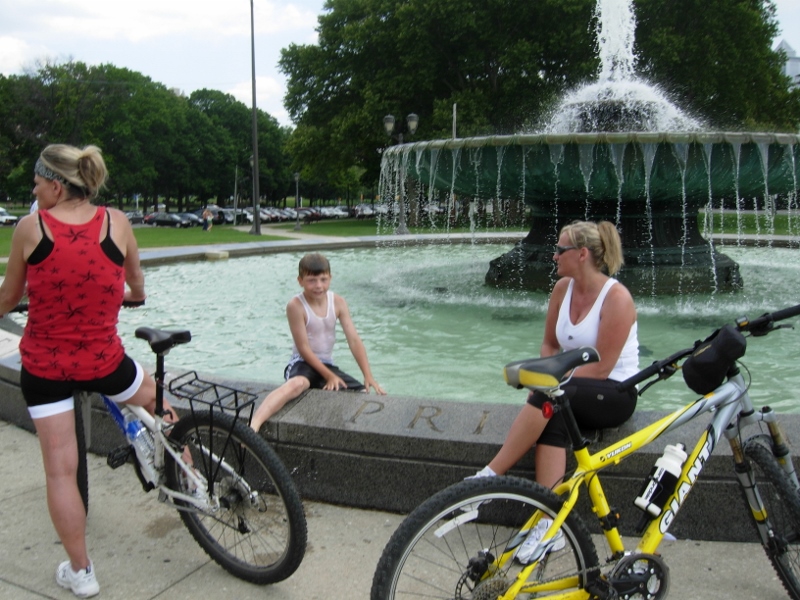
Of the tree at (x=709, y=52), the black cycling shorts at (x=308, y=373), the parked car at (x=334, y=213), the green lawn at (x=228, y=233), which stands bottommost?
the black cycling shorts at (x=308, y=373)

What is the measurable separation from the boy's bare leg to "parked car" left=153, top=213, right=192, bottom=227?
55072mm

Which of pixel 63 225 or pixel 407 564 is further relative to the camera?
pixel 63 225

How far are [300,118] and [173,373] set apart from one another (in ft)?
133

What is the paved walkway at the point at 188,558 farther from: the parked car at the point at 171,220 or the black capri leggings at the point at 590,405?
the parked car at the point at 171,220

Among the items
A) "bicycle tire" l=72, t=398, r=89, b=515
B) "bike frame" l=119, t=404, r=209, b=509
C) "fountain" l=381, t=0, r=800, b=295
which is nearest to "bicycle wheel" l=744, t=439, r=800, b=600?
"bike frame" l=119, t=404, r=209, b=509

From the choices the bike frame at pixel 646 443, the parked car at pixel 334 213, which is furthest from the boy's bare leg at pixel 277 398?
the parked car at pixel 334 213

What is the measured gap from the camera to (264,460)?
2.96 metres

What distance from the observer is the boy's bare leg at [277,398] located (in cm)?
389

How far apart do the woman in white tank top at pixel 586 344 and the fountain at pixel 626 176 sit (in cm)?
607

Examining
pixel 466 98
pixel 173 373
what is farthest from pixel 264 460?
pixel 466 98

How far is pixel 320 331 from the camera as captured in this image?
4.54 metres

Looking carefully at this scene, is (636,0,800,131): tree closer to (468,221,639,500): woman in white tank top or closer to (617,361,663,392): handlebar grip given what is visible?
(468,221,639,500): woman in white tank top

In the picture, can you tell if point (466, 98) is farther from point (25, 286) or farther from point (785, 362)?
point (25, 286)

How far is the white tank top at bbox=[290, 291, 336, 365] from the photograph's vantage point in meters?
4.53
